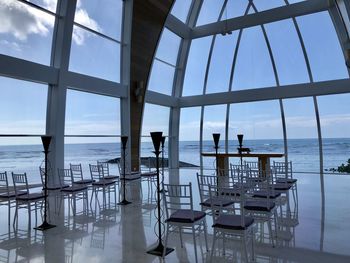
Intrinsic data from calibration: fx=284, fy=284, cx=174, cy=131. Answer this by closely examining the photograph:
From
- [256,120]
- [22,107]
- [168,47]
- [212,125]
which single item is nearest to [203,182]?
[22,107]

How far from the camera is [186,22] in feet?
40.0

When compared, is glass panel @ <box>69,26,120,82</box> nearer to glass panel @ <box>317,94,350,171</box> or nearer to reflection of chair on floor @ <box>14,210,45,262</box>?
reflection of chair on floor @ <box>14,210,45,262</box>

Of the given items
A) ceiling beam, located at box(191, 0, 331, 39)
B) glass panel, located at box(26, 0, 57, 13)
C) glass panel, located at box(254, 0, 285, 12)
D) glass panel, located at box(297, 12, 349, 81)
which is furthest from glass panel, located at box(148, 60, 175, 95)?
glass panel, located at box(297, 12, 349, 81)

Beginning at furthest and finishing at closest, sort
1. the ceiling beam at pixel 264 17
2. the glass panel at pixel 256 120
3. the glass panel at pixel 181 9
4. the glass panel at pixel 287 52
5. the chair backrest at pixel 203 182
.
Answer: the glass panel at pixel 256 120 → the glass panel at pixel 181 9 → the glass panel at pixel 287 52 → the ceiling beam at pixel 264 17 → the chair backrest at pixel 203 182

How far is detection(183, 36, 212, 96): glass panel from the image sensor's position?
12.9m

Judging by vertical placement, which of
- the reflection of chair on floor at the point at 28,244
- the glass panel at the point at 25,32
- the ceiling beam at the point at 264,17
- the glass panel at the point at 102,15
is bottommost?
the reflection of chair on floor at the point at 28,244

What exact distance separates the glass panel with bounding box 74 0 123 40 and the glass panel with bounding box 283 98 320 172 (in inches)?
277

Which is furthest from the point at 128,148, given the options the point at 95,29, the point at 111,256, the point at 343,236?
the point at 343,236

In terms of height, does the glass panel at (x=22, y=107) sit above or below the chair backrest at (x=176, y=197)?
above

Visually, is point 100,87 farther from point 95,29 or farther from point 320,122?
point 320,122

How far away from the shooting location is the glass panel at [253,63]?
11.5 m

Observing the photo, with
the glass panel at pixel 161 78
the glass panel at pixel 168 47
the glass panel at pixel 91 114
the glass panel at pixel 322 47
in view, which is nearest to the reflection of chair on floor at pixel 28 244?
the glass panel at pixel 91 114

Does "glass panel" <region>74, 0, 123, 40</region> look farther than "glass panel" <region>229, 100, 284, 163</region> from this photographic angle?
No

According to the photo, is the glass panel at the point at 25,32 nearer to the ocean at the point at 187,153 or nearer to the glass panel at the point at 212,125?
the glass panel at the point at 212,125
